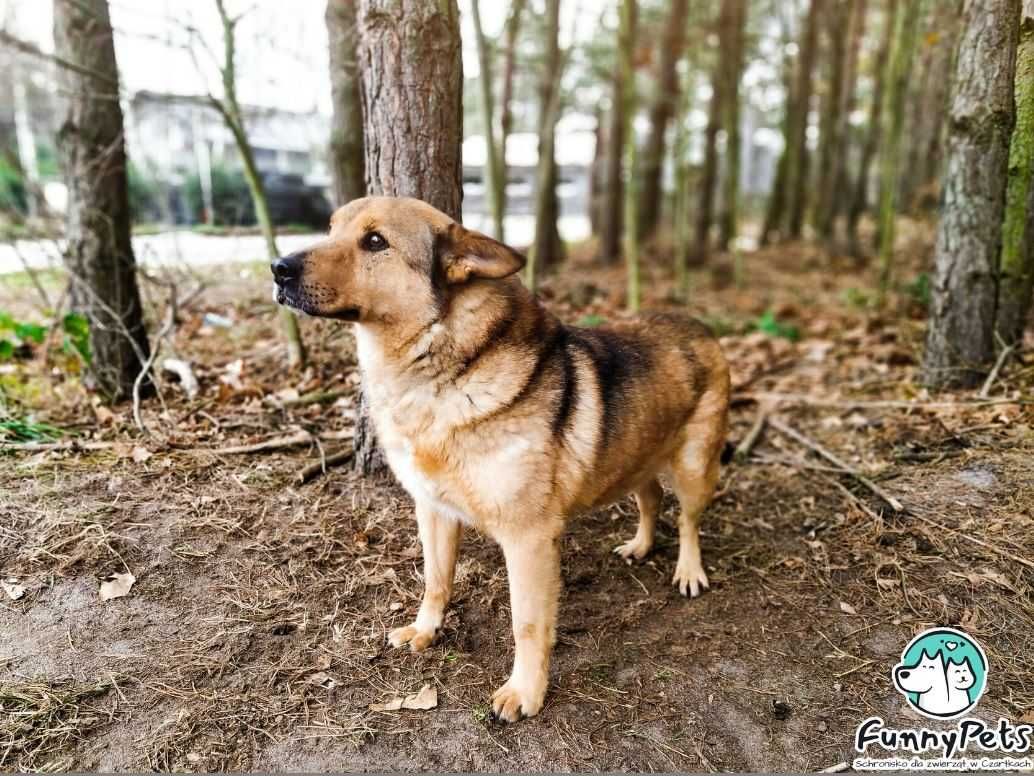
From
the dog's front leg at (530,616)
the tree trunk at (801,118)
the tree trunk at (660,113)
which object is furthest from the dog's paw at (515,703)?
the tree trunk at (801,118)

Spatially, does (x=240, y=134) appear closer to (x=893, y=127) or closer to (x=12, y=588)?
(x=12, y=588)

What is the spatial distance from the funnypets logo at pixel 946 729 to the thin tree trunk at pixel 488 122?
5.66 meters

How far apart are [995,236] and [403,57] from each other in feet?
15.1

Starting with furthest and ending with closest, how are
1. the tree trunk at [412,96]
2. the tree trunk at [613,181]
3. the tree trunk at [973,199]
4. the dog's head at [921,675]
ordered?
the tree trunk at [613,181], the tree trunk at [973,199], the tree trunk at [412,96], the dog's head at [921,675]

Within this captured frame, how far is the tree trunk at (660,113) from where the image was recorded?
14492mm

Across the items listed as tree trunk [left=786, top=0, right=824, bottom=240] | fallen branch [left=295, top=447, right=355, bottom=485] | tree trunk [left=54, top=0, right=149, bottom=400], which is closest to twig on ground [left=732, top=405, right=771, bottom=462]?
fallen branch [left=295, top=447, right=355, bottom=485]

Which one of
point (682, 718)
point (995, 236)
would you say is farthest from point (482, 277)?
point (995, 236)

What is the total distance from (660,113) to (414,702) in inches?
577

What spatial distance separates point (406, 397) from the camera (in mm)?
3305

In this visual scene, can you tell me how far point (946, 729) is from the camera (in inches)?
128

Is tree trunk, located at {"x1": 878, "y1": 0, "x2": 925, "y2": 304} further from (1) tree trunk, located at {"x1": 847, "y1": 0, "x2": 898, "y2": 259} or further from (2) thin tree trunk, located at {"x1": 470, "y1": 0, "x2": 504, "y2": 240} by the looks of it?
(2) thin tree trunk, located at {"x1": 470, "y1": 0, "x2": 504, "y2": 240}

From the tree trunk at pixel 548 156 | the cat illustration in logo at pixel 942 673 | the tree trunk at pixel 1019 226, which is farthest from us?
the tree trunk at pixel 548 156

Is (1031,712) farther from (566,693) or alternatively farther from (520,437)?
(520,437)

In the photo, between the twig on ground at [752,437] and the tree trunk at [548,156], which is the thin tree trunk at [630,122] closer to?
the tree trunk at [548,156]
